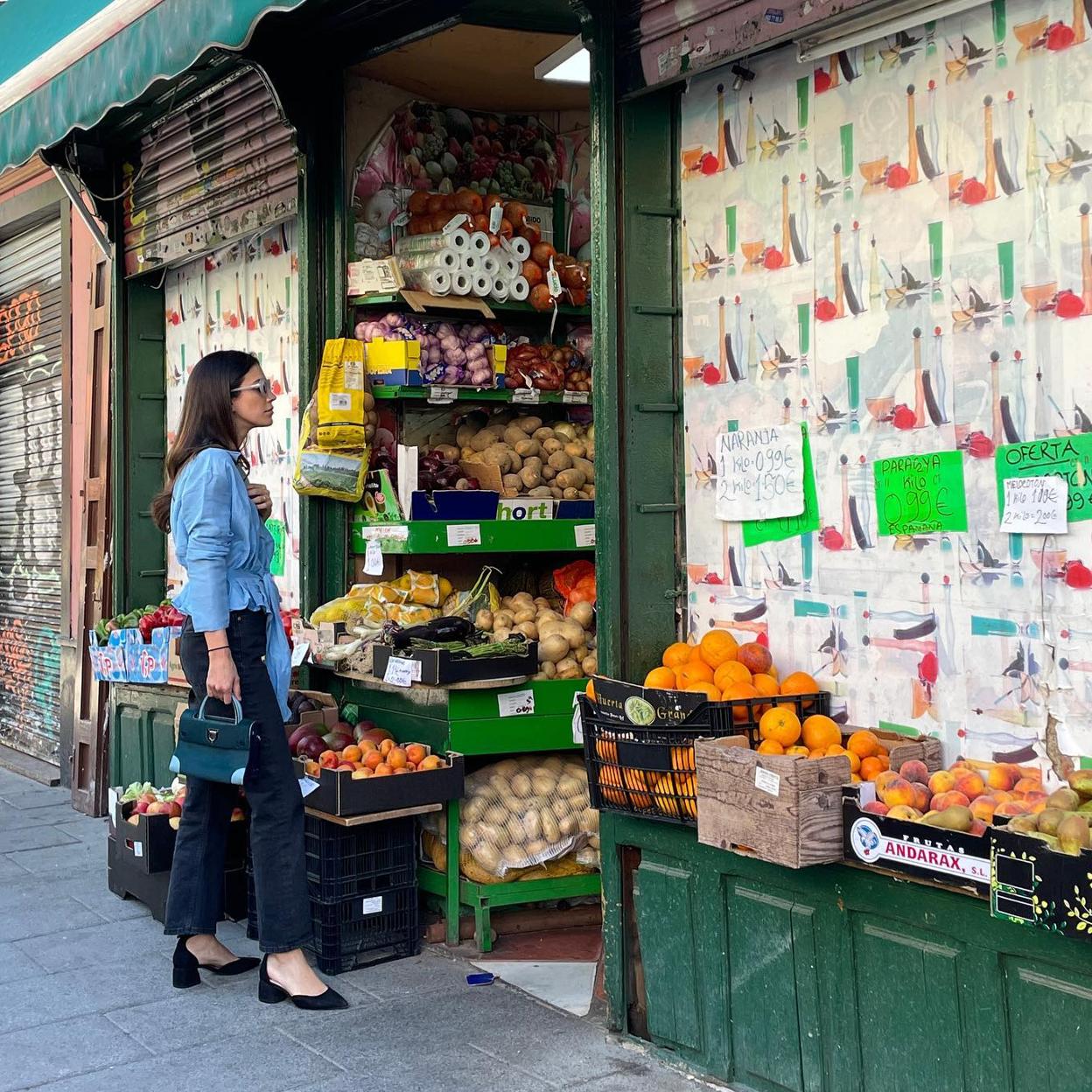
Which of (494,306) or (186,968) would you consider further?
(494,306)

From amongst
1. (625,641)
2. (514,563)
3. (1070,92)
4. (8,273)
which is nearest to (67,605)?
(8,273)

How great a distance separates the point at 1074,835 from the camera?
2.89 m

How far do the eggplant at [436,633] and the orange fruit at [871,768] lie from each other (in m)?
2.13

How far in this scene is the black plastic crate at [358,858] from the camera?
503cm

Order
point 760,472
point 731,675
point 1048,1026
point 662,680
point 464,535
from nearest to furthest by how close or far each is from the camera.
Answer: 1. point 1048,1026
2. point 731,675
3. point 662,680
4. point 760,472
5. point 464,535

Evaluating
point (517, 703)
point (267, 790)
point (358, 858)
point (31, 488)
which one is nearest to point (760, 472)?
point (517, 703)

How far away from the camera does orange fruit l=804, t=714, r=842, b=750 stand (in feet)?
12.5

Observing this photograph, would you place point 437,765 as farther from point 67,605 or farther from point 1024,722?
point 67,605

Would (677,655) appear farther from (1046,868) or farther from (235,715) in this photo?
(1046,868)

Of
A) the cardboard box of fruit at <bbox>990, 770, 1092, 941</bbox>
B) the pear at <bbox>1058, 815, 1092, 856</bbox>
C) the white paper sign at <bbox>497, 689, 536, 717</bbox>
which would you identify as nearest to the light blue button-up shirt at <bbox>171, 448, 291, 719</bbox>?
the white paper sign at <bbox>497, 689, 536, 717</bbox>

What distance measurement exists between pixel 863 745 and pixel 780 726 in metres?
0.23

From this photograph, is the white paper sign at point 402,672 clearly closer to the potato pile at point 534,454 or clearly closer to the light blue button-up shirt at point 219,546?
the light blue button-up shirt at point 219,546

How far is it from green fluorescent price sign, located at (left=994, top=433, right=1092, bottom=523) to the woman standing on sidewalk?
8.01 feet

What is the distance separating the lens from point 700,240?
4465 mm
